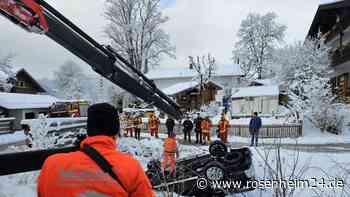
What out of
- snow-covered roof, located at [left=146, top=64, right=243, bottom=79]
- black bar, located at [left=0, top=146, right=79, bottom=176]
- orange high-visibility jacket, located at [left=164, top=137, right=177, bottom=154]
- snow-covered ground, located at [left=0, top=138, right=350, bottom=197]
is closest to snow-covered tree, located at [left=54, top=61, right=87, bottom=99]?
snow-covered roof, located at [left=146, top=64, right=243, bottom=79]

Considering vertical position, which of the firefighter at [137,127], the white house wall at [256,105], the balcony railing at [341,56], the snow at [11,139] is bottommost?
the snow at [11,139]

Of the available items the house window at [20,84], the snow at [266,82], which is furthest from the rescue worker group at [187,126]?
the snow at [266,82]

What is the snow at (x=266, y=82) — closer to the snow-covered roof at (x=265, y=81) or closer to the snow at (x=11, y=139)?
the snow-covered roof at (x=265, y=81)

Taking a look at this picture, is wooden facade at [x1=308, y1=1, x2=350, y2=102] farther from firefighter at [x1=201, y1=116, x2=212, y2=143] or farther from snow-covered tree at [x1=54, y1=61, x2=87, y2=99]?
snow-covered tree at [x1=54, y1=61, x2=87, y2=99]

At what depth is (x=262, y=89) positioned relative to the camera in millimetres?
35312

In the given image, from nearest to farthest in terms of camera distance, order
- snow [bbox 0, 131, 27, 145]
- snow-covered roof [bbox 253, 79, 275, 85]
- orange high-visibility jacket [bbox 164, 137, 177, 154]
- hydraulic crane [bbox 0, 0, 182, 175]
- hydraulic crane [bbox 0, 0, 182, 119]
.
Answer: hydraulic crane [bbox 0, 0, 182, 175], hydraulic crane [bbox 0, 0, 182, 119], orange high-visibility jacket [bbox 164, 137, 177, 154], snow [bbox 0, 131, 27, 145], snow-covered roof [bbox 253, 79, 275, 85]

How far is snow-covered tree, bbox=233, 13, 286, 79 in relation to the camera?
48875 millimetres

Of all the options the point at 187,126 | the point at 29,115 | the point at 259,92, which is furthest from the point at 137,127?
the point at 259,92

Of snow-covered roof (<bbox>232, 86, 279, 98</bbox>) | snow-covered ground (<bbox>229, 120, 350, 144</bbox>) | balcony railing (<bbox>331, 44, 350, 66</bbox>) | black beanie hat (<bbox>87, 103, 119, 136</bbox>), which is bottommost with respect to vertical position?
snow-covered ground (<bbox>229, 120, 350, 144</bbox>)

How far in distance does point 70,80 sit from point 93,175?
185 ft

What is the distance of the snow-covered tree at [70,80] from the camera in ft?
175

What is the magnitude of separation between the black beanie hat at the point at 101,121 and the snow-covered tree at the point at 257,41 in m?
48.2

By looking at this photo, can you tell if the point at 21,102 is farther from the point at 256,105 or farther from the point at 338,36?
the point at 338,36

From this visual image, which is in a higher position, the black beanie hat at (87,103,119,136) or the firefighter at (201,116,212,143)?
the black beanie hat at (87,103,119,136)
